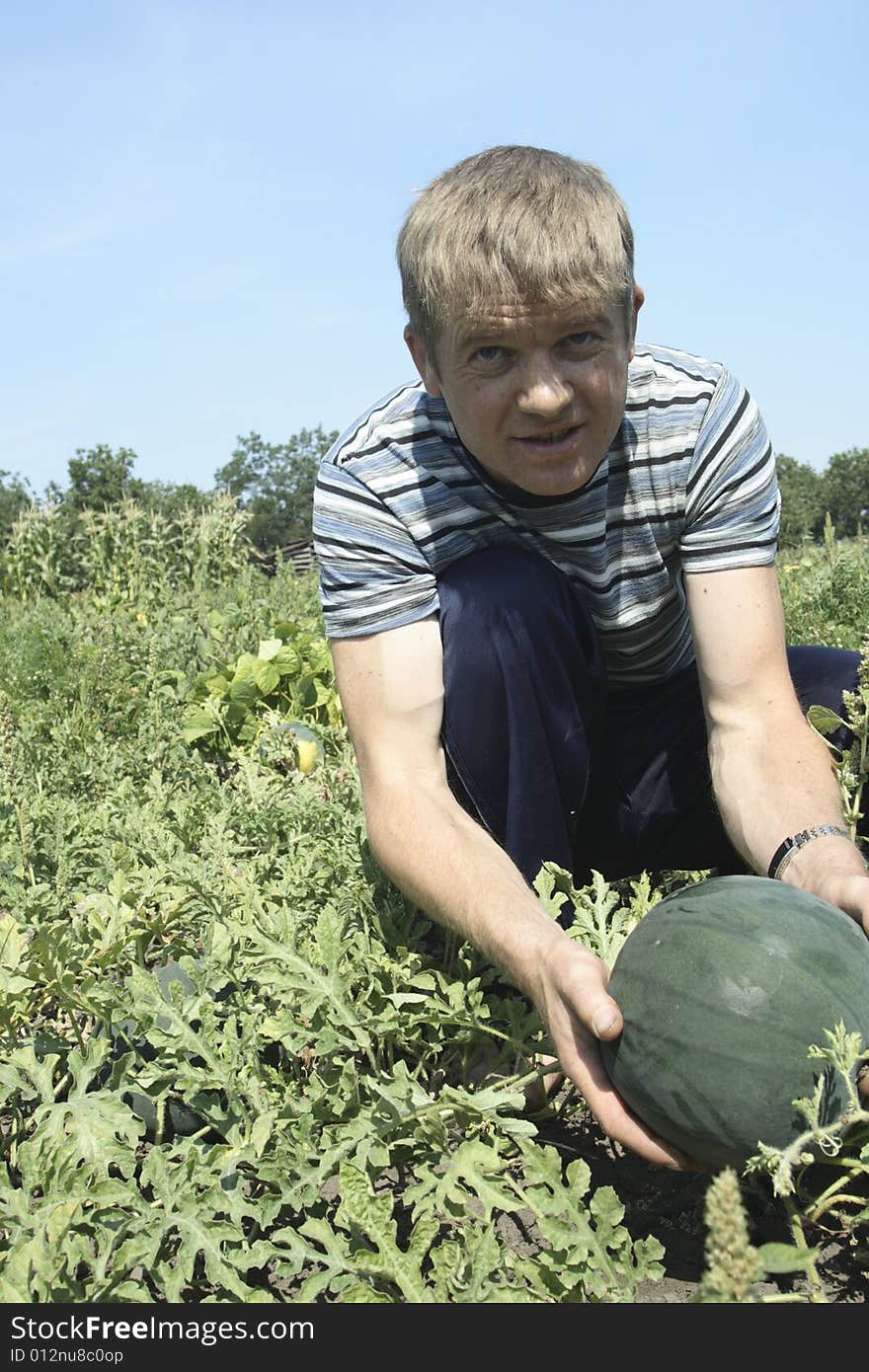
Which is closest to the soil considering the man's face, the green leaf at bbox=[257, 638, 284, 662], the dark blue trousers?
the dark blue trousers

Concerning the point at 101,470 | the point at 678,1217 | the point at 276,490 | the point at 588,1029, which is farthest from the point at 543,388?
the point at 276,490

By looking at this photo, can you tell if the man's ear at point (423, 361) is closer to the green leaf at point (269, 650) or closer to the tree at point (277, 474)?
the green leaf at point (269, 650)

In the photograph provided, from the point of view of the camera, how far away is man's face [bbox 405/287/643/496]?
85.6 inches

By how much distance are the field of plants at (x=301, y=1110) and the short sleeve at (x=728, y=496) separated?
1.37 feet

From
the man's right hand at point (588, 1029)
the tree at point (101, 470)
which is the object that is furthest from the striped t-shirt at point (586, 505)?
the tree at point (101, 470)

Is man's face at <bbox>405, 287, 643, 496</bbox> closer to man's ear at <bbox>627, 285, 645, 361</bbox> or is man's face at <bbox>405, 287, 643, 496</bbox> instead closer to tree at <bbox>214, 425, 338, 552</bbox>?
man's ear at <bbox>627, 285, 645, 361</bbox>

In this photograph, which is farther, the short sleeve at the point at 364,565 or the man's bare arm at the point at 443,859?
the short sleeve at the point at 364,565

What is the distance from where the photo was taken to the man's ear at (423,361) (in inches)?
94.7

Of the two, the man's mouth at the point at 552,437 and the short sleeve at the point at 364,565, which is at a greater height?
the man's mouth at the point at 552,437

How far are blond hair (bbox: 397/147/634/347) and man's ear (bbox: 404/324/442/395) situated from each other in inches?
2.0

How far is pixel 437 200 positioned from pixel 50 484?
10928mm

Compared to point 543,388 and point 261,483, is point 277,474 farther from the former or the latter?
point 543,388
